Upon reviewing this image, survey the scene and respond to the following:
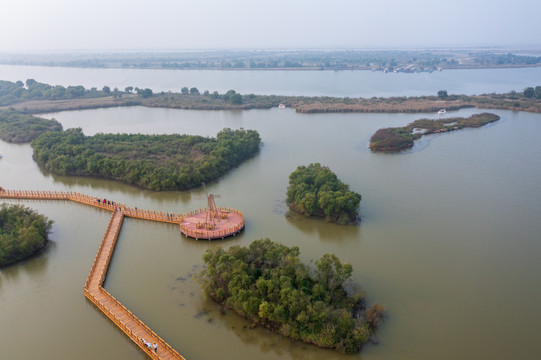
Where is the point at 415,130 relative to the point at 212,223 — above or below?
above

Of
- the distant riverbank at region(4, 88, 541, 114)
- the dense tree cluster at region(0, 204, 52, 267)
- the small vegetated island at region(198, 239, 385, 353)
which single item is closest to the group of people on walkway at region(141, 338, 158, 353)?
the small vegetated island at region(198, 239, 385, 353)

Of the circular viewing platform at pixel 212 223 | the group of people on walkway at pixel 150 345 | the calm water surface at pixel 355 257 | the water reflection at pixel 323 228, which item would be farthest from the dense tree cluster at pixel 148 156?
the group of people on walkway at pixel 150 345

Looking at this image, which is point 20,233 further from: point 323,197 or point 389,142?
point 389,142

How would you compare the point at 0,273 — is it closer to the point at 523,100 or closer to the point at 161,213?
the point at 161,213

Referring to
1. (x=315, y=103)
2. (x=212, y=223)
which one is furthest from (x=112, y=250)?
(x=315, y=103)

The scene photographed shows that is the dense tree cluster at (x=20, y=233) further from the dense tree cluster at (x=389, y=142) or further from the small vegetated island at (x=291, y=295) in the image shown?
the dense tree cluster at (x=389, y=142)

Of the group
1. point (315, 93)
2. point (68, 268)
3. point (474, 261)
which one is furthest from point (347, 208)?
point (315, 93)
